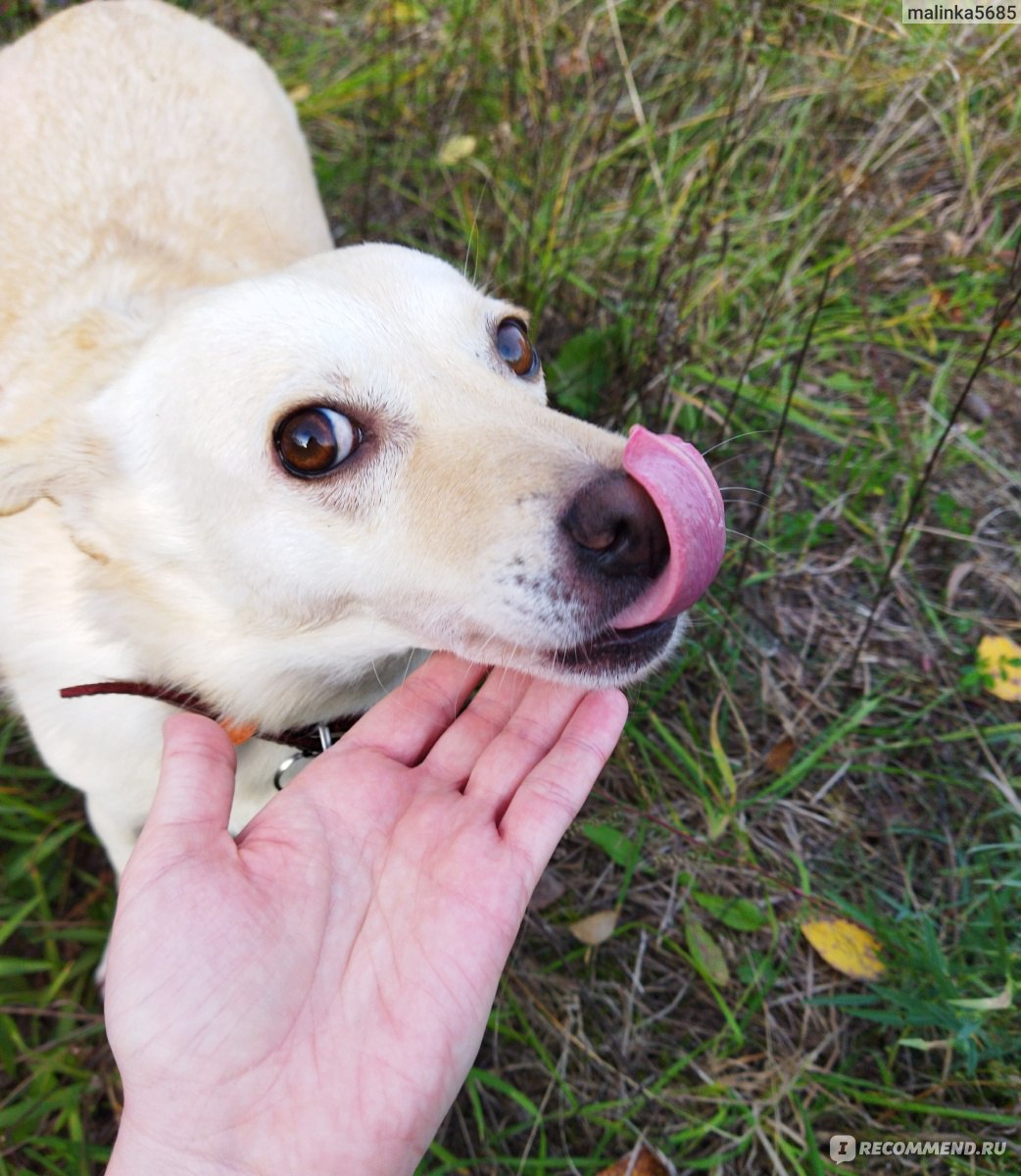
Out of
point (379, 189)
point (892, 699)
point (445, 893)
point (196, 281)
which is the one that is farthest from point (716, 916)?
point (379, 189)

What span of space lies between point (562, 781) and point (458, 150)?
3619 millimetres

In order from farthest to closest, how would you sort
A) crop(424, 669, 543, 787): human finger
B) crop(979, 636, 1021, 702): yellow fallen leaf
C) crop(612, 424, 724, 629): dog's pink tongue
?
crop(979, 636, 1021, 702): yellow fallen leaf, crop(424, 669, 543, 787): human finger, crop(612, 424, 724, 629): dog's pink tongue

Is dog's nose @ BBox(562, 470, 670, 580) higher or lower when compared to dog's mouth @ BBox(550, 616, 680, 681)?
higher

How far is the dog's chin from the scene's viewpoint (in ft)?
5.94

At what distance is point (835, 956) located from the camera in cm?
265

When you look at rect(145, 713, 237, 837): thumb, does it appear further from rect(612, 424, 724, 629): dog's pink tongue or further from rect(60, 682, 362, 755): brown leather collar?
rect(612, 424, 724, 629): dog's pink tongue

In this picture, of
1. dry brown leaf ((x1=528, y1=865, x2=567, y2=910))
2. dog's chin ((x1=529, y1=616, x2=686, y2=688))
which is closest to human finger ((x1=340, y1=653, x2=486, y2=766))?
dog's chin ((x1=529, y1=616, x2=686, y2=688))

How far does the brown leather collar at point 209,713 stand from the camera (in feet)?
7.03

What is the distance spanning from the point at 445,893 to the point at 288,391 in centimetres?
118

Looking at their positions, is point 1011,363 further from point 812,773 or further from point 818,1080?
point 818,1080

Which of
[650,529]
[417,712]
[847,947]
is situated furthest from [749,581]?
[650,529]

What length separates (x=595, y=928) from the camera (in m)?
2.88

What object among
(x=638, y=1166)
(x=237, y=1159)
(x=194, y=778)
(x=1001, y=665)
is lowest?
(x=638, y=1166)

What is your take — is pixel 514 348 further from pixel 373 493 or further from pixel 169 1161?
pixel 169 1161
